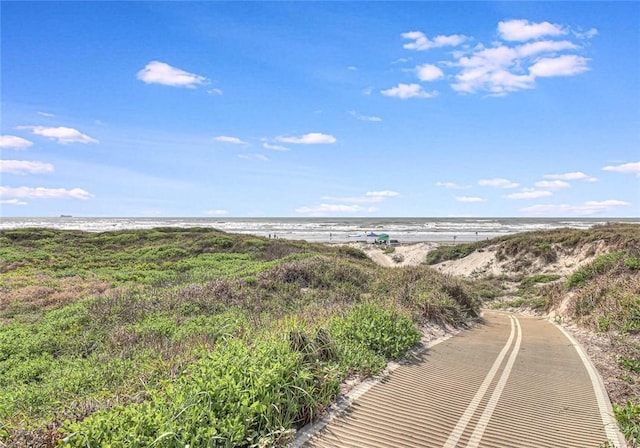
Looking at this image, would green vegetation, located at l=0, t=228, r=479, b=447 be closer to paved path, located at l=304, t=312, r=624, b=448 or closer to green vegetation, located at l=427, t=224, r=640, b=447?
paved path, located at l=304, t=312, r=624, b=448

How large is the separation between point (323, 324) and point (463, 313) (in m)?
7.09

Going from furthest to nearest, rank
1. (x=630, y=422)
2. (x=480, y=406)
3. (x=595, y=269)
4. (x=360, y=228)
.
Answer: (x=360, y=228) → (x=595, y=269) → (x=480, y=406) → (x=630, y=422)

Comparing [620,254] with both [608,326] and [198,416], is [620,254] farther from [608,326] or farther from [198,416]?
[198,416]

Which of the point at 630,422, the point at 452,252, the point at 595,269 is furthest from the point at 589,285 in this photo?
the point at 452,252

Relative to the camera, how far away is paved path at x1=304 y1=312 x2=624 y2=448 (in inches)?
200

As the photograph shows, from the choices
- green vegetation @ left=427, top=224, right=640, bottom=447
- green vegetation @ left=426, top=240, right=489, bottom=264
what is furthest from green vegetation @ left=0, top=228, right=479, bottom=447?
green vegetation @ left=426, top=240, right=489, bottom=264

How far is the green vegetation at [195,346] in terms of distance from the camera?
13.5 feet

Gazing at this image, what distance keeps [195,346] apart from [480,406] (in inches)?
182

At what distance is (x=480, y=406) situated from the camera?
239 inches

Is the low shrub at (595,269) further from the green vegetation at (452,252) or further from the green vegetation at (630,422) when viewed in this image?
the green vegetation at (452,252)

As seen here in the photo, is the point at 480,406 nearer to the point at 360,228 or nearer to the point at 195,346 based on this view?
the point at 195,346

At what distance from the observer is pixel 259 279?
17109 mm

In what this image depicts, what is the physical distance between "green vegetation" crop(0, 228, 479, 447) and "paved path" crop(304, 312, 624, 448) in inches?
21.1

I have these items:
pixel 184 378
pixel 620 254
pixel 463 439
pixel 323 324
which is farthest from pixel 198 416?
pixel 620 254
